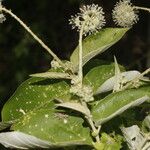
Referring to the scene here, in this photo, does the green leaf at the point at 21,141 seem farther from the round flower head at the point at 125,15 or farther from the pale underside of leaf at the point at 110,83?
the round flower head at the point at 125,15

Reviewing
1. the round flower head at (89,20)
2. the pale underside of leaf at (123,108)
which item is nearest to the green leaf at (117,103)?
the pale underside of leaf at (123,108)

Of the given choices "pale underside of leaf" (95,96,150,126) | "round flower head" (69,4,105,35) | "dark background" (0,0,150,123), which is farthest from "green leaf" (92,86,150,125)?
"dark background" (0,0,150,123)

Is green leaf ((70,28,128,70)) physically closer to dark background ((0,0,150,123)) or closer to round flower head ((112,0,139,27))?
round flower head ((112,0,139,27))

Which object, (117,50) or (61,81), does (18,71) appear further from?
(61,81)

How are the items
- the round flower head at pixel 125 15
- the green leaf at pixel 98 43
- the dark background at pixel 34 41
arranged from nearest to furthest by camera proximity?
the green leaf at pixel 98 43, the round flower head at pixel 125 15, the dark background at pixel 34 41

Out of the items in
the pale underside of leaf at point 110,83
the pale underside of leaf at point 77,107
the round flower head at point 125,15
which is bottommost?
the pale underside of leaf at point 77,107

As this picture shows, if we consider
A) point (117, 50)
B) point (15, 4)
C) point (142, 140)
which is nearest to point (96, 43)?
point (142, 140)
